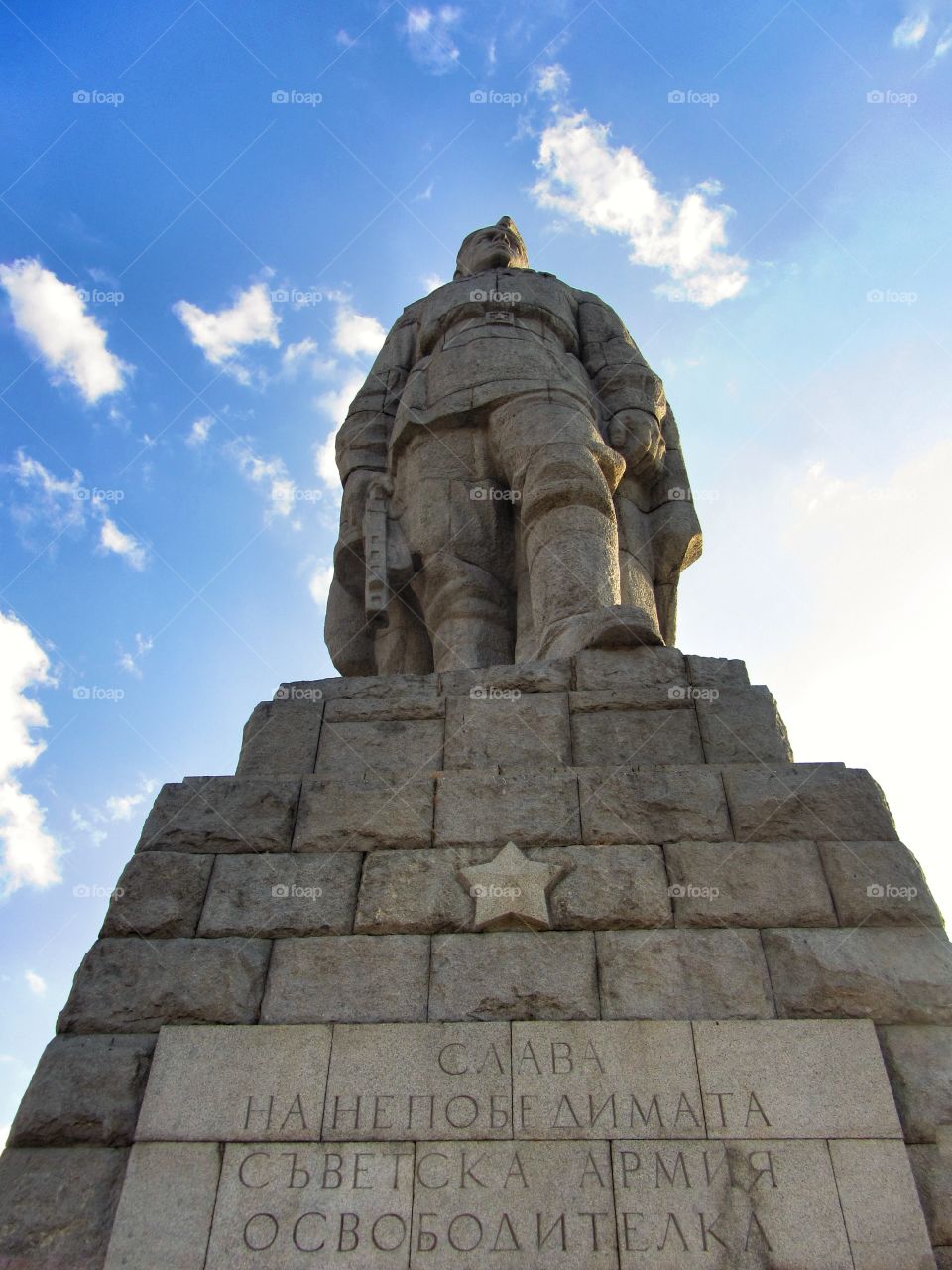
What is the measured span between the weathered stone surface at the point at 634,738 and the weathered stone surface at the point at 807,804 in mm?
253

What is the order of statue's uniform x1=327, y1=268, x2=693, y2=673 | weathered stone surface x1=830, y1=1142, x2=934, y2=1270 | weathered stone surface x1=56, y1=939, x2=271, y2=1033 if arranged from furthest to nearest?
statue's uniform x1=327, y1=268, x2=693, y2=673 → weathered stone surface x1=56, y1=939, x2=271, y2=1033 → weathered stone surface x1=830, y1=1142, x2=934, y2=1270

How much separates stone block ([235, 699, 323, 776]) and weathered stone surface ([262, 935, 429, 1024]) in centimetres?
95

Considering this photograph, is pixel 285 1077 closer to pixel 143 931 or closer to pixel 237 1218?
pixel 237 1218

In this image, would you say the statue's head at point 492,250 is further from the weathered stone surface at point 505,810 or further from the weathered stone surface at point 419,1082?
the weathered stone surface at point 419,1082

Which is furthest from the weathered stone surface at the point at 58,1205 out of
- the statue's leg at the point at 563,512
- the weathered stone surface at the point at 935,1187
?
the statue's leg at the point at 563,512

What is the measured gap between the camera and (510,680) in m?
4.52

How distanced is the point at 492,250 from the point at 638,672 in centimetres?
539

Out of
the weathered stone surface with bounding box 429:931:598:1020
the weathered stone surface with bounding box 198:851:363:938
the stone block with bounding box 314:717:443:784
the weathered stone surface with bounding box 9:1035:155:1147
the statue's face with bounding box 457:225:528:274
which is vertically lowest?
the weathered stone surface with bounding box 9:1035:155:1147

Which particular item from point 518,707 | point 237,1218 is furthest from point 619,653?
point 237,1218

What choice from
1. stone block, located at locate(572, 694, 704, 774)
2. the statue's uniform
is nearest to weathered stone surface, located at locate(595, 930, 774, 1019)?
stone block, located at locate(572, 694, 704, 774)

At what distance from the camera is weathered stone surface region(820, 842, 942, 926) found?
3533mm

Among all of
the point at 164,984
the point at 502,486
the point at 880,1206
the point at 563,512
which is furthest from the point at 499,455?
the point at 880,1206

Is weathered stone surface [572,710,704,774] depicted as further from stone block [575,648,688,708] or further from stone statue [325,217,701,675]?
stone statue [325,217,701,675]

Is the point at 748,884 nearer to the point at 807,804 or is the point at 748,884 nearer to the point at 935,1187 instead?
the point at 807,804
